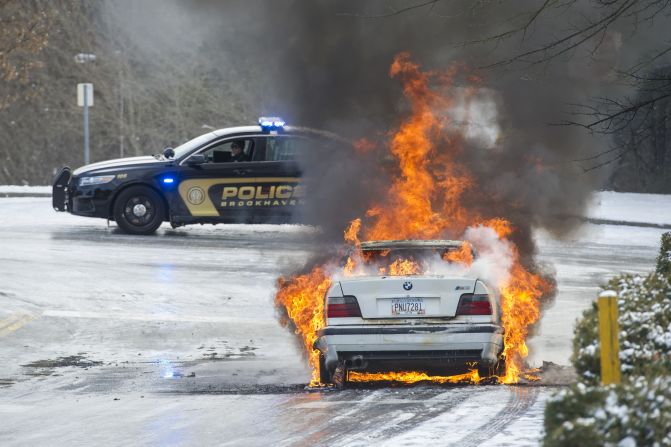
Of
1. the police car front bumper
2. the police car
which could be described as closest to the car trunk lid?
the police car

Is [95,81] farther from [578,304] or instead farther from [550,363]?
[550,363]

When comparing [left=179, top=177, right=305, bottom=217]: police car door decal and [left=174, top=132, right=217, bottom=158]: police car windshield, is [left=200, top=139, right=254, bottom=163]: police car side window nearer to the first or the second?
[left=174, top=132, right=217, bottom=158]: police car windshield

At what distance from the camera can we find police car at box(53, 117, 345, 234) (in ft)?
65.8

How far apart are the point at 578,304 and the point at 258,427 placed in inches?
273

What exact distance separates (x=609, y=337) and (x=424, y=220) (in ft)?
22.1

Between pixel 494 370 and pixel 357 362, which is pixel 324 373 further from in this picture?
pixel 494 370

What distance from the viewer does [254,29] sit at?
607 inches

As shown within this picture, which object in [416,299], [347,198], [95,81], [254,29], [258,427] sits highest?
[95,81]

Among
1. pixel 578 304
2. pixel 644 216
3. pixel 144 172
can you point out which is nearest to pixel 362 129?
pixel 578 304

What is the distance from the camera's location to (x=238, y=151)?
20.3 metres

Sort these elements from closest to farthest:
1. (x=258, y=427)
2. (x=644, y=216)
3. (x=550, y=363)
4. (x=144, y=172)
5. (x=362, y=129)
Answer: (x=258, y=427)
(x=550, y=363)
(x=362, y=129)
(x=144, y=172)
(x=644, y=216)

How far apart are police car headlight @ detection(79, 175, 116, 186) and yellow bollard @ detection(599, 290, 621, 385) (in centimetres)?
1540

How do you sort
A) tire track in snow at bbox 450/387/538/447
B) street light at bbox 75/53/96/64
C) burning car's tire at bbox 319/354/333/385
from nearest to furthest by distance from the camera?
1. tire track in snow at bbox 450/387/538/447
2. burning car's tire at bbox 319/354/333/385
3. street light at bbox 75/53/96/64

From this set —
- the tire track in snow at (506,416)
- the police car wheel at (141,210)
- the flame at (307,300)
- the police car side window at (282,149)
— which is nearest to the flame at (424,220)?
the flame at (307,300)
